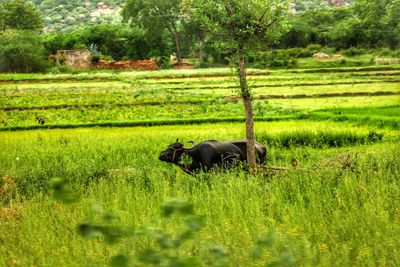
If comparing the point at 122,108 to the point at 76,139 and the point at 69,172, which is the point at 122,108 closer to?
the point at 76,139

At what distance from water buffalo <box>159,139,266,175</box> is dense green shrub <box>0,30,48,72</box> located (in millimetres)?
47689

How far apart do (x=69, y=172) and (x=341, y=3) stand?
126262 millimetres

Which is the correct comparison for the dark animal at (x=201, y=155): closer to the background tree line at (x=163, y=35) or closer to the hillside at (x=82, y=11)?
the background tree line at (x=163, y=35)

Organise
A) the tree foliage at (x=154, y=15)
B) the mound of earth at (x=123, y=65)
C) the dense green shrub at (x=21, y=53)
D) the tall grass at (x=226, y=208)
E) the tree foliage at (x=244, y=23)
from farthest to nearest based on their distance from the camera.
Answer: the tree foliage at (x=154, y=15)
the mound of earth at (x=123, y=65)
the dense green shrub at (x=21, y=53)
the tree foliage at (x=244, y=23)
the tall grass at (x=226, y=208)

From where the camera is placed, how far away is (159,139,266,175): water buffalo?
447 inches

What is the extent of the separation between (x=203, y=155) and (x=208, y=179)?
1.57 metres

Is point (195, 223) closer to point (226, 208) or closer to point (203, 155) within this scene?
point (226, 208)

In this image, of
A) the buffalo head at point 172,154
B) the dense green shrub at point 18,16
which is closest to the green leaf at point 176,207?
the buffalo head at point 172,154

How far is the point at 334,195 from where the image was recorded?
8.02m

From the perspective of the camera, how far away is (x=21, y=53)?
56281 millimetres

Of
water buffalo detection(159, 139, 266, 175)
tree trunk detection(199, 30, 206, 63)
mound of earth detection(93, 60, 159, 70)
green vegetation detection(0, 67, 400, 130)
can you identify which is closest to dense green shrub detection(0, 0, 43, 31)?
mound of earth detection(93, 60, 159, 70)

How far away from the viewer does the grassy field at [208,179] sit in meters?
5.36

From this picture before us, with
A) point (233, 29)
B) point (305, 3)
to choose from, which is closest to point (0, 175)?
point (233, 29)

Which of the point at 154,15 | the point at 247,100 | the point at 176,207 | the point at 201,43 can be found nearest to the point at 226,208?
the point at 247,100
